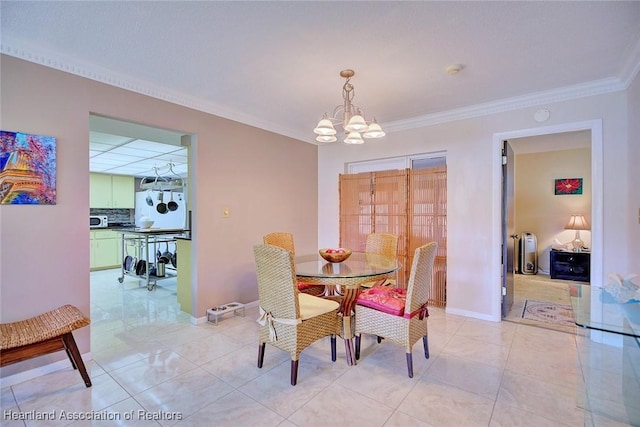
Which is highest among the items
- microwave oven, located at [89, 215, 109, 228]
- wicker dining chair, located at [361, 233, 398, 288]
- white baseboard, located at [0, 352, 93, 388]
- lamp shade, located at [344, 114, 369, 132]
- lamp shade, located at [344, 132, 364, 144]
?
lamp shade, located at [344, 114, 369, 132]

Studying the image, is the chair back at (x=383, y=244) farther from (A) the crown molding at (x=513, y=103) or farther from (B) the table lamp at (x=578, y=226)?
(B) the table lamp at (x=578, y=226)

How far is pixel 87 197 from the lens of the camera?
254 centimetres

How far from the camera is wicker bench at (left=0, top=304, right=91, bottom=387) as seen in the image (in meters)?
1.82

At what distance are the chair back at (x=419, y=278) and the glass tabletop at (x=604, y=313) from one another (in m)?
0.91

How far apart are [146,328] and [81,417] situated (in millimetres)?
1442

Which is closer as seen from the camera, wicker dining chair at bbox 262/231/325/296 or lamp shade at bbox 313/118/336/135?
lamp shade at bbox 313/118/336/135

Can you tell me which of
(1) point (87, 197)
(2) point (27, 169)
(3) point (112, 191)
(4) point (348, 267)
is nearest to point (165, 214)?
(3) point (112, 191)

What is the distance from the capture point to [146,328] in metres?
3.17

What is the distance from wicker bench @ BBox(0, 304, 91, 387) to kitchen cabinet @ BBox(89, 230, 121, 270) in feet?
16.2

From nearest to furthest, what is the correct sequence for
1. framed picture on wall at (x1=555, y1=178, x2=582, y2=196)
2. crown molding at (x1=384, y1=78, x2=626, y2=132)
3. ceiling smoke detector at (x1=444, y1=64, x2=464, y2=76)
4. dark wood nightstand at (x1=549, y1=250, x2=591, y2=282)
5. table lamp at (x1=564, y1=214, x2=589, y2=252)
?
ceiling smoke detector at (x1=444, y1=64, x2=464, y2=76), crown molding at (x1=384, y1=78, x2=626, y2=132), dark wood nightstand at (x1=549, y1=250, x2=591, y2=282), table lamp at (x1=564, y1=214, x2=589, y2=252), framed picture on wall at (x1=555, y1=178, x2=582, y2=196)

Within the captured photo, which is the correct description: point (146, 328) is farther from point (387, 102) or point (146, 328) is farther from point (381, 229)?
point (387, 102)

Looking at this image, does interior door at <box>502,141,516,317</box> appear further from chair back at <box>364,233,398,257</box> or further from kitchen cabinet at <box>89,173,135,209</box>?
kitchen cabinet at <box>89,173,135,209</box>

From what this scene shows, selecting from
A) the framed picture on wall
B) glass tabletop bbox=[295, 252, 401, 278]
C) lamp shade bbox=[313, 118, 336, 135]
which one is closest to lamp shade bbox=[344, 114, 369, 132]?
lamp shade bbox=[313, 118, 336, 135]

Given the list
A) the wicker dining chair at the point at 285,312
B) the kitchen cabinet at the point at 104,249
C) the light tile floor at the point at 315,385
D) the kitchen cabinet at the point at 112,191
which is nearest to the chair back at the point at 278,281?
the wicker dining chair at the point at 285,312
